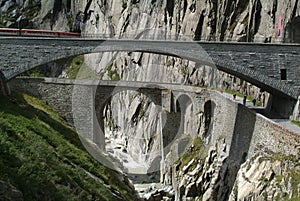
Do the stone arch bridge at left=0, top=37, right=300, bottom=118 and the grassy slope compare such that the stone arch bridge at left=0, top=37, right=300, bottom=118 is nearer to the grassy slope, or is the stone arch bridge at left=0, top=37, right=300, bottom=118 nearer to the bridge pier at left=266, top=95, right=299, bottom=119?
the bridge pier at left=266, top=95, right=299, bottom=119

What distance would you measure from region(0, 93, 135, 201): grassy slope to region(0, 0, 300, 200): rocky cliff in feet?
24.1

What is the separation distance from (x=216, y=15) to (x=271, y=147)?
20.6 meters

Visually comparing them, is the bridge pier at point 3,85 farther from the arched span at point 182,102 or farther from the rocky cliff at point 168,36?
the arched span at point 182,102

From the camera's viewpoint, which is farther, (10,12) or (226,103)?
(10,12)

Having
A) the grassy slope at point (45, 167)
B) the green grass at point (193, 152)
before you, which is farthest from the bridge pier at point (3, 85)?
the green grass at point (193, 152)

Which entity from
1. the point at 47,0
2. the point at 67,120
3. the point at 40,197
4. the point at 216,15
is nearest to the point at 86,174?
the point at 40,197

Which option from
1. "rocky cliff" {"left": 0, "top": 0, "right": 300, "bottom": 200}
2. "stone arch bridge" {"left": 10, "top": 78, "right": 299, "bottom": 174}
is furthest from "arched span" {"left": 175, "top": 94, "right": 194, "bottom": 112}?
"rocky cliff" {"left": 0, "top": 0, "right": 300, "bottom": 200}

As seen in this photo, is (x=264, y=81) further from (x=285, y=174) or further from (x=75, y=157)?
(x=75, y=157)

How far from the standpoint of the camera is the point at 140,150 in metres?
48.7

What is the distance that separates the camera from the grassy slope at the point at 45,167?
1289cm

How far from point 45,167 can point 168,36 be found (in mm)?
34843

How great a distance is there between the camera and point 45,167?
15.2 m

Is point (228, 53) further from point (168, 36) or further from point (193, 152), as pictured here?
point (168, 36)

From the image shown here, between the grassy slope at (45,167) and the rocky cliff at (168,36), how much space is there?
736 centimetres
